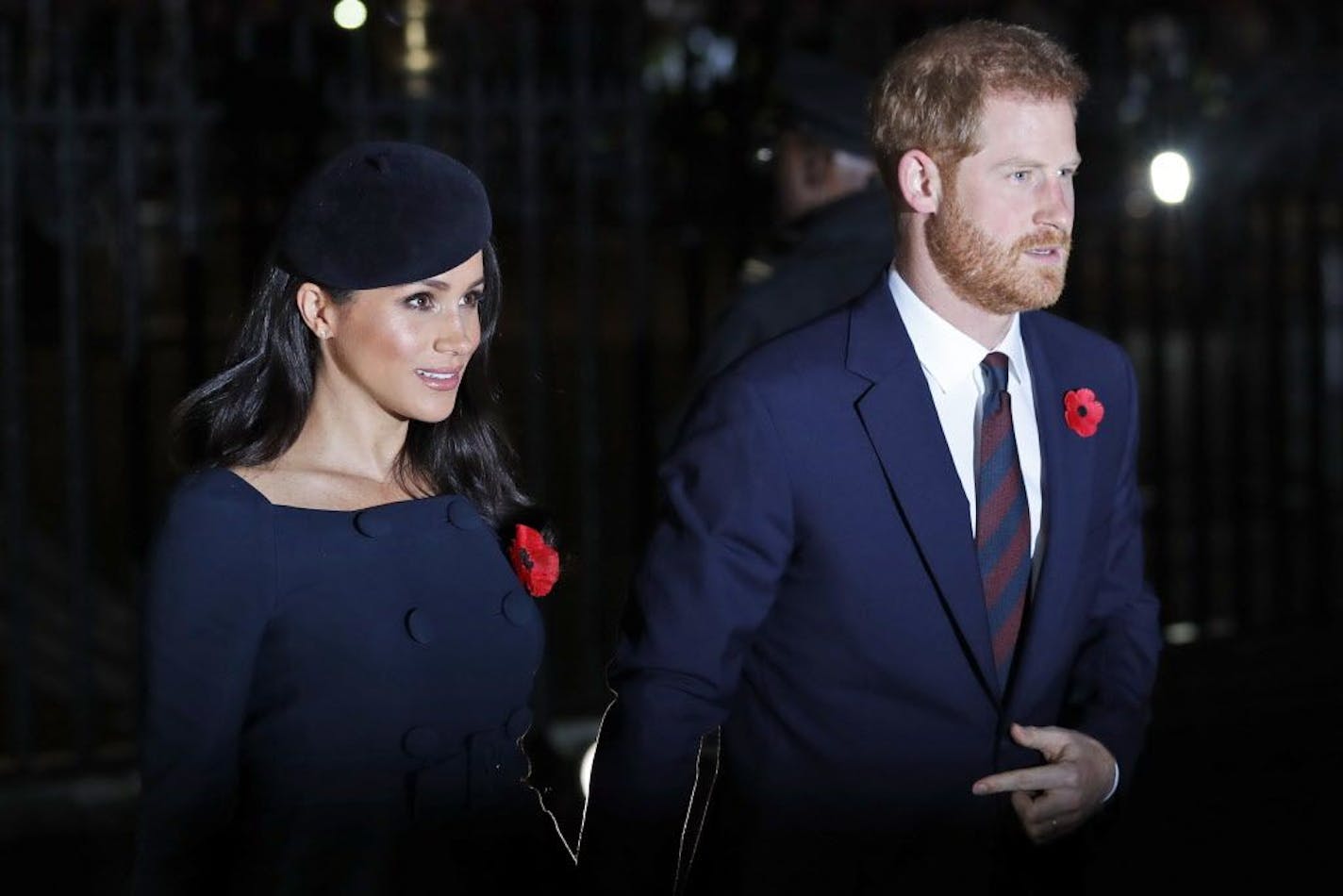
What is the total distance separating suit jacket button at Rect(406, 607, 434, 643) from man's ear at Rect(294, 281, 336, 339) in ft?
1.29

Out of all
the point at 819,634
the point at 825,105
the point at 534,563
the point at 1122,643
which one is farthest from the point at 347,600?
the point at 825,105

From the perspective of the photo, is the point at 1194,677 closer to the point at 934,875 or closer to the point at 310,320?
the point at 934,875

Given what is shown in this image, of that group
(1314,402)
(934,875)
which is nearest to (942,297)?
(934,875)

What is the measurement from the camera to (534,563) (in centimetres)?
289

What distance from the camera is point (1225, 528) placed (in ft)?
34.0

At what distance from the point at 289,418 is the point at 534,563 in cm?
38

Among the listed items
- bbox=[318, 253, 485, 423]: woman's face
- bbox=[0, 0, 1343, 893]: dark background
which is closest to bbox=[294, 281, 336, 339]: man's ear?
bbox=[318, 253, 485, 423]: woman's face

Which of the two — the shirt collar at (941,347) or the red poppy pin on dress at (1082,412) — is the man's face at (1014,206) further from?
the red poppy pin on dress at (1082,412)

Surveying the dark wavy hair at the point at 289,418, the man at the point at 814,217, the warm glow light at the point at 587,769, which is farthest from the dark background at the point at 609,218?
the dark wavy hair at the point at 289,418

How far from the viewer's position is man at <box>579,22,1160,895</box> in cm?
281

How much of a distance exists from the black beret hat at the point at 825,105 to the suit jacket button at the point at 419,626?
88.9 inches

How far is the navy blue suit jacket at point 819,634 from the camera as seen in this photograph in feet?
9.18

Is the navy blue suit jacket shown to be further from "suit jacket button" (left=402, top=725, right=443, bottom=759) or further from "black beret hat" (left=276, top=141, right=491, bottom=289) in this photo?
"black beret hat" (left=276, top=141, right=491, bottom=289)

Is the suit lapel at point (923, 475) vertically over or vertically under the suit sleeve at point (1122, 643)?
over
